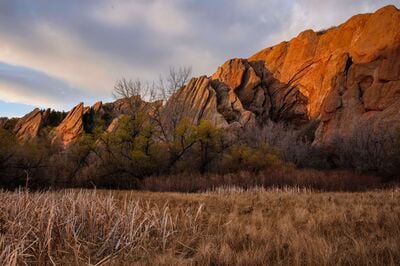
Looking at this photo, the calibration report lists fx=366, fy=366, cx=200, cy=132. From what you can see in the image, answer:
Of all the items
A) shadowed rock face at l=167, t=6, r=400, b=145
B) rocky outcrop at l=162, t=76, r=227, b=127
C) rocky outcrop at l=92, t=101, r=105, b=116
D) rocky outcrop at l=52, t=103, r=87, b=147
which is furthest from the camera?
rocky outcrop at l=92, t=101, r=105, b=116

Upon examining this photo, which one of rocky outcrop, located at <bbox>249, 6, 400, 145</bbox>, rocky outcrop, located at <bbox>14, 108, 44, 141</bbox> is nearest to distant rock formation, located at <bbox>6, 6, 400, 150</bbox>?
rocky outcrop, located at <bbox>249, 6, 400, 145</bbox>

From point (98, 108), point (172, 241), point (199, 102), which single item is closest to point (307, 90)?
point (199, 102)

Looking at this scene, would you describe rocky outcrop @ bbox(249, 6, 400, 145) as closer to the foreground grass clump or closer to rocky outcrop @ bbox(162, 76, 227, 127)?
rocky outcrop @ bbox(162, 76, 227, 127)

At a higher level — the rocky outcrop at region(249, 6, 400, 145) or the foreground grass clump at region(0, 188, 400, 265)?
the rocky outcrop at region(249, 6, 400, 145)

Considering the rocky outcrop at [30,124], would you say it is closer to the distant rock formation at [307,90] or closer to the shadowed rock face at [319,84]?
the distant rock formation at [307,90]

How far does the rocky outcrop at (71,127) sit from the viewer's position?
69.4m

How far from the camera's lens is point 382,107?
152 feet

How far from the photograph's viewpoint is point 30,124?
246 ft

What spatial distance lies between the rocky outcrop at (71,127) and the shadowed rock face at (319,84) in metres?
21.2

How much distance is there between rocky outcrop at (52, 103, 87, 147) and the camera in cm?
6944

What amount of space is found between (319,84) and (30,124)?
56907mm

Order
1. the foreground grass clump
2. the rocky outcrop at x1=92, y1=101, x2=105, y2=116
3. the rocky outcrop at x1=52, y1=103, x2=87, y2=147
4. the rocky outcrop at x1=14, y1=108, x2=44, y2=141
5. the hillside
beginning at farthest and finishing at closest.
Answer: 1. the rocky outcrop at x1=92, y1=101, x2=105, y2=116
2. the rocky outcrop at x1=14, y1=108, x2=44, y2=141
3. the rocky outcrop at x1=52, y1=103, x2=87, y2=147
4. the hillside
5. the foreground grass clump

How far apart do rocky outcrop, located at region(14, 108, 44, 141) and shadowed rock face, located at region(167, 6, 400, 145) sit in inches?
1234

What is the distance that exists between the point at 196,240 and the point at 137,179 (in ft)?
90.2
